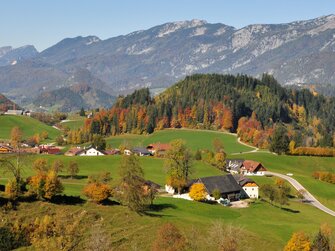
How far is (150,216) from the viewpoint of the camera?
244ft

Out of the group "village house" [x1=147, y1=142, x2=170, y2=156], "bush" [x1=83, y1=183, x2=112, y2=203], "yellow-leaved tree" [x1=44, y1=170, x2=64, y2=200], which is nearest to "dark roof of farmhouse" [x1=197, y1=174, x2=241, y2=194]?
"bush" [x1=83, y1=183, x2=112, y2=203]

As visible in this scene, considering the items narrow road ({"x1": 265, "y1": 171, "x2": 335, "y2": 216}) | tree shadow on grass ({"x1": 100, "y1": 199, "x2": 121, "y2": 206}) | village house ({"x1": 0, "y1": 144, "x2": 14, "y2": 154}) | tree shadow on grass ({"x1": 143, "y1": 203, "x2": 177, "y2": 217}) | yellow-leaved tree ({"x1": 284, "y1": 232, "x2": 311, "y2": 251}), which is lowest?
narrow road ({"x1": 265, "y1": 171, "x2": 335, "y2": 216})

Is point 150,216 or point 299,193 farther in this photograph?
point 299,193

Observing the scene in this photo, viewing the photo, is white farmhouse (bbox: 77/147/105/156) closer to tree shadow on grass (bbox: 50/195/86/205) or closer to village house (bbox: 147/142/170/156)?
village house (bbox: 147/142/170/156)

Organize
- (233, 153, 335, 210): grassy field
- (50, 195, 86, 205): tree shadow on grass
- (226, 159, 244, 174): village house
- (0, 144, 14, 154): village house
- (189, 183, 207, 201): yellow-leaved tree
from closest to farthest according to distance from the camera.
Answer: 1. (50, 195, 86, 205): tree shadow on grass
2. (189, 183, 207, 201): yellow-leaved tree
3. (233, 153, 335, 210): grassy field
4. (226, 159, 244, 174): village house
5. (0, 144, 14, 154): village house

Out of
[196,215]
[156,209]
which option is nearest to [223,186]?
[196,215]

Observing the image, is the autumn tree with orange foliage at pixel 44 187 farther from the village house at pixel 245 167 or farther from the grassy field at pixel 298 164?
the grassy field at pixel 298 164

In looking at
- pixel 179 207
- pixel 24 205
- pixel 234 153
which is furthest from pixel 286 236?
pixel 234 153

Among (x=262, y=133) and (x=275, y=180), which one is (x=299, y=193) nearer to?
(x=275, y=180)

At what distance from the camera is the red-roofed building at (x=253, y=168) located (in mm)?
140375

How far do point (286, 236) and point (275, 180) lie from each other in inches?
1956

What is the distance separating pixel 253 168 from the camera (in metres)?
140

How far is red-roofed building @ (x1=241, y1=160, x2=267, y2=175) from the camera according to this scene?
14038 cm

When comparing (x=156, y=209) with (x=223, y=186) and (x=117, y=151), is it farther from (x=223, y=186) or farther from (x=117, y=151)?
(x=117, y=151)
